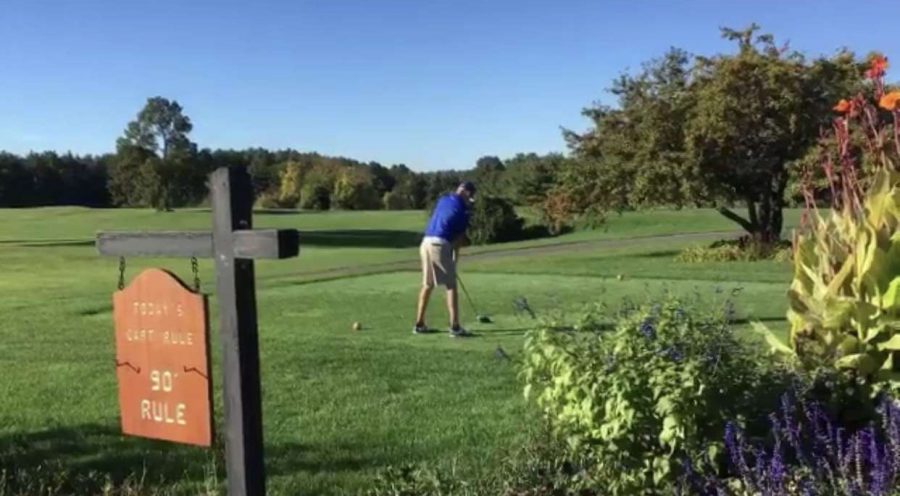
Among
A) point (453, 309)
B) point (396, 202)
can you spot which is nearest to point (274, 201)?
point (396, 202)

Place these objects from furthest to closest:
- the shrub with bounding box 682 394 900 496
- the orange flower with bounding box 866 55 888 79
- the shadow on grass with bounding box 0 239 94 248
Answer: the shadow on grass with bounding box 0 239 94 248 → the orange flower with bounding box 866 55 888 79 → the shrub with bounding box 682 394 900 496

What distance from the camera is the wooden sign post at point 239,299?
12.9 feet

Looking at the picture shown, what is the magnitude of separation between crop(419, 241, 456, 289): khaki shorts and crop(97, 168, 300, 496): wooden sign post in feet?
25.1

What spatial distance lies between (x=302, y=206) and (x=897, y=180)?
236 feet

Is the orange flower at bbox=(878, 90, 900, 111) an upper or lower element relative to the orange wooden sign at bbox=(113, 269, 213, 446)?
upper

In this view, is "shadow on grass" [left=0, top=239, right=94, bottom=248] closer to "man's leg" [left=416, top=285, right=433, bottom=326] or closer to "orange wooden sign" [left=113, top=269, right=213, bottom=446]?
"man's leg" [left=416, top=285, right=433, bottom=326]

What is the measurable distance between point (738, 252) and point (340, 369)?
57.8ft

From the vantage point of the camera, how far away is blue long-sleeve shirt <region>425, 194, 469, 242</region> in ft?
39.5

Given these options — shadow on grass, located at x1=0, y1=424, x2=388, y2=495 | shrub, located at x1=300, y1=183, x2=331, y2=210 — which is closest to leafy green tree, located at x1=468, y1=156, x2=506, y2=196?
shrub, located at x1=300, y1=183, x2=331, y2=210

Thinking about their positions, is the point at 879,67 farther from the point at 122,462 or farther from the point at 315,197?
the point at 315,197

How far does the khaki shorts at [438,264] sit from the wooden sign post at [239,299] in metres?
7.65

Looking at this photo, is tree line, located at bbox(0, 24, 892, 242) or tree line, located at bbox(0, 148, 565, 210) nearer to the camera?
tree line, located at bbox(0, 24, 892, 242)

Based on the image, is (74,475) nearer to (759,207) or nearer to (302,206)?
(759,207)

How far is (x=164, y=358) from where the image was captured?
165 inches
